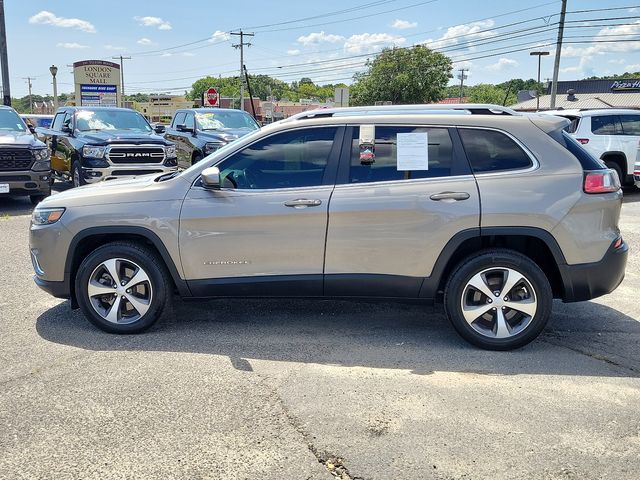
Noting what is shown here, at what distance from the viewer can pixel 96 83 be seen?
34.8m

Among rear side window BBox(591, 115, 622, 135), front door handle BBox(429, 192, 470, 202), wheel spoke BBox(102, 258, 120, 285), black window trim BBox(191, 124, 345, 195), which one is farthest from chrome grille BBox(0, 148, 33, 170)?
rear side window BBox(591, 115, 622, 135)

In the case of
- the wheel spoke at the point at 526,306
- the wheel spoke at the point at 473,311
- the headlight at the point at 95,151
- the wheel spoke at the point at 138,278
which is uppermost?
the headlight at the point at 95,151

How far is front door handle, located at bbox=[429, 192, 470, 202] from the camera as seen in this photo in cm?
436

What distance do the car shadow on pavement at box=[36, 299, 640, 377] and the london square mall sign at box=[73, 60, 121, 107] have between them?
31113 millimetres

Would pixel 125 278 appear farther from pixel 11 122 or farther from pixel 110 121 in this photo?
pixel 110 121

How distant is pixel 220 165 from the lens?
4.67 metres

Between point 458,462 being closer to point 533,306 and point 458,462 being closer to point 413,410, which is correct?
point 413,410

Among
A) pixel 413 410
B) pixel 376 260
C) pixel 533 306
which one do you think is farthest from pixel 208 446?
pixel 533 306

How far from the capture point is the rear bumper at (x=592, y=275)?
4363mm

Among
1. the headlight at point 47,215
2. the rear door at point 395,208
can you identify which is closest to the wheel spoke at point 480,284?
the rear door at point 395,208

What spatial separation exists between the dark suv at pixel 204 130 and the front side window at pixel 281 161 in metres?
8.73

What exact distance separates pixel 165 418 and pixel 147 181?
2.25 metres

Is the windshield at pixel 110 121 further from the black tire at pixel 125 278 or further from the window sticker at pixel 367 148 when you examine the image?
the window sticker at pixel 367 148

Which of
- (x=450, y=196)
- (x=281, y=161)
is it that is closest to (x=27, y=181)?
(x=281, y=161)
